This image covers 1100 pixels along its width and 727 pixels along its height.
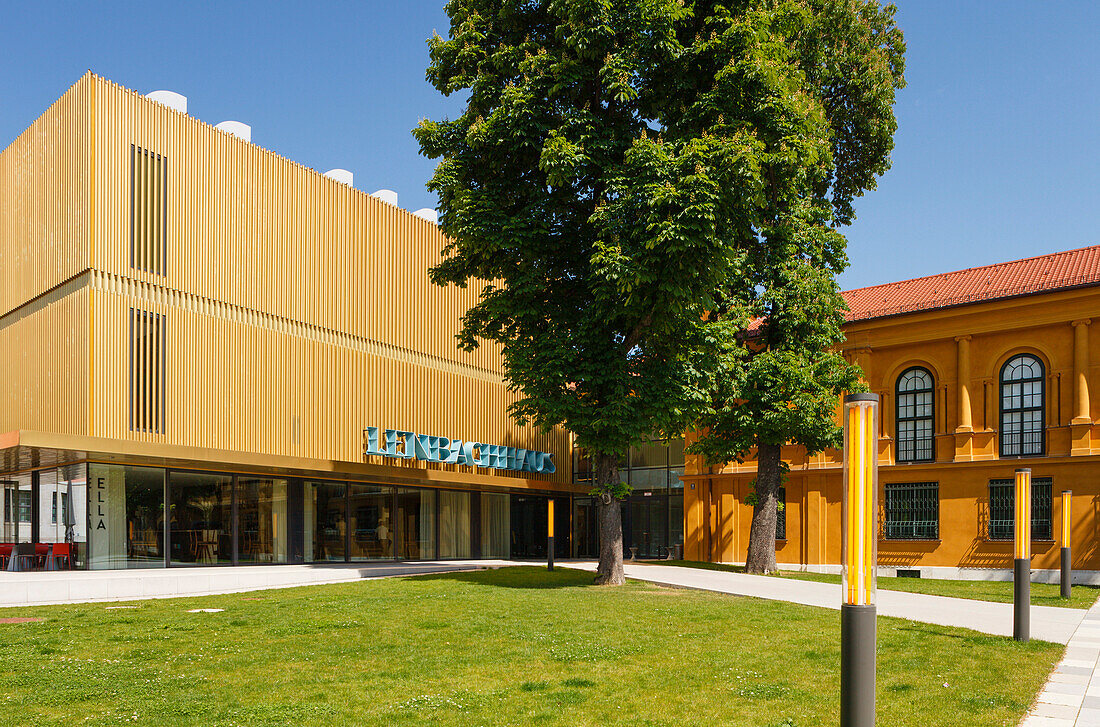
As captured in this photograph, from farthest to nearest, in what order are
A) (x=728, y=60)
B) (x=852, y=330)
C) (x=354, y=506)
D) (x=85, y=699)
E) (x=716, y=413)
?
1. (x=852, y=330)
2. (x=354, y=506)
3. (x=716, y=413)
4. (x=728, y=60)
5. (x=85, y=699)

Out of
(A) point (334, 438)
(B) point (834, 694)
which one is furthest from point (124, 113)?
(B) point (834, 694)

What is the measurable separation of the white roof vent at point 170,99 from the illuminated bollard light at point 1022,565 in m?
23.4

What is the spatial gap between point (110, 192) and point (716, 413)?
56.9 feet

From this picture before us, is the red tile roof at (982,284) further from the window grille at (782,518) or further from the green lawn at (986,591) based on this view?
the green lawn at (986,591)

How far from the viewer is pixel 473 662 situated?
10.1 metres

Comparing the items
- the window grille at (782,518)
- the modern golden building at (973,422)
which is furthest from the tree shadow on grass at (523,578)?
the modern golden building at (973,422)

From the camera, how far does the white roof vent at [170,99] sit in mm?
26000

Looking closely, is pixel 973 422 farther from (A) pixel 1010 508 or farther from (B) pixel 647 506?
(B) pixel 647 506

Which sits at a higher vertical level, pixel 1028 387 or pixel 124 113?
pixel 124 113

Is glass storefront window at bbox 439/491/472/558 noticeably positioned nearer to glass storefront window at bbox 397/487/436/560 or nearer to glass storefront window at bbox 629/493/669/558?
glass storefront window at bbox 397/487/436/560

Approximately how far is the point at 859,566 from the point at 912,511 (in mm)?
29058

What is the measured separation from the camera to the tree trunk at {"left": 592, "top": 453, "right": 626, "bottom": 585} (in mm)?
20516

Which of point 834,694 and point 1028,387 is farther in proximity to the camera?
point 1028,387

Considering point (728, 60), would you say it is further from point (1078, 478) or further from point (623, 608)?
point (1078, 478)
